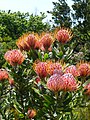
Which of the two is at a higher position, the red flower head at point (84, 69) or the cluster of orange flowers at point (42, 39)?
the cluster of orange flowers at point (42, 39)

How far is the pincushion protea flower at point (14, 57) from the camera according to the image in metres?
2.85

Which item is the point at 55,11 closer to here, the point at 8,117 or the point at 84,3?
the point at 84,3

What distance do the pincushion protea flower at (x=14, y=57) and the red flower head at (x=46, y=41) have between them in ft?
0.89

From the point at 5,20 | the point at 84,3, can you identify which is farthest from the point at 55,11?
the point at 5,20

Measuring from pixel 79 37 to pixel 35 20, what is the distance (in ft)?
22.9

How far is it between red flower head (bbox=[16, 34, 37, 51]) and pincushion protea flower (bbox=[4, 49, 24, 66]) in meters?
0.20

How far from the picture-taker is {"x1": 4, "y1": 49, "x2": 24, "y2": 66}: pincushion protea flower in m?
2.85

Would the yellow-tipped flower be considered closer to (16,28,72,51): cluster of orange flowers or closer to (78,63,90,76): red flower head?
(16,28,72,51): cluster of orange flowers

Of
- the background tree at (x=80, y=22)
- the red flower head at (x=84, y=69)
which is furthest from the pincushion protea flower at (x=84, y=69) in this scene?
the background tree at (x=80, y=22)

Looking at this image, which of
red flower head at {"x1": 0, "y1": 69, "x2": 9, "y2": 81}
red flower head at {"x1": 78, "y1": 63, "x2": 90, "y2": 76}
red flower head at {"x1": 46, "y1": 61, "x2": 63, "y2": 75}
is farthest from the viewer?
red flower head at {"x1": 0, "y1": 69, "x2": 9, "y2": 81}

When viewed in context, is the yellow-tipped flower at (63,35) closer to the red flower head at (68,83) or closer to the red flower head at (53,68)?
the red flower head at (53,68)

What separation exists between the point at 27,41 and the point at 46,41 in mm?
157

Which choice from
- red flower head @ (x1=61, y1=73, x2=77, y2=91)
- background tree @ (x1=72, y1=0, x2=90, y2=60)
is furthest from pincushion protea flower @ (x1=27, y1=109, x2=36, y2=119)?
background tree @ (x1=72, y1=0, x2=90, y2=60)

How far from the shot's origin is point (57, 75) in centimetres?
248
